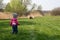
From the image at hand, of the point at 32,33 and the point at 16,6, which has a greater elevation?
the point at 16,6

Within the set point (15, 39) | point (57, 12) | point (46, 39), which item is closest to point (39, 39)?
point (46, 39)

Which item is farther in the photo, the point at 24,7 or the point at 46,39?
the point at 24,7

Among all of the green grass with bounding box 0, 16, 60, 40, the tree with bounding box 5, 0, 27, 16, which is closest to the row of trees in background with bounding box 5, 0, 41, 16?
the tree with bounding box 5, 0, 27, 16

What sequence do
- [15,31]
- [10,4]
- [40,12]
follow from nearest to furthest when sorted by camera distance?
1. [15,31]
2. [40,12]
3. [10,4]

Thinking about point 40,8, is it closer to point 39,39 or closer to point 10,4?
point 10,4

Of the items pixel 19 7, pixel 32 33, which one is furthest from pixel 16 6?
pixel 32 33

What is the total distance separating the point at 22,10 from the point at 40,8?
4417 mm

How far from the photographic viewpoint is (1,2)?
55750 mm

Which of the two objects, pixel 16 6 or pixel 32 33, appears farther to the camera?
pixel 16 6

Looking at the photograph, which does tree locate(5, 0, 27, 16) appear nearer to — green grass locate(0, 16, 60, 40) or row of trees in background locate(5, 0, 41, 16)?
row of trees in background locate(5, 0, 41, 16)

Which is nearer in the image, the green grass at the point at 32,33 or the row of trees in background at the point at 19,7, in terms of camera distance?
the green grass at the point at 32,33

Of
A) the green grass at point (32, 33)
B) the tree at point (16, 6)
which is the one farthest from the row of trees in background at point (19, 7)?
the green grass at point (32, 33)

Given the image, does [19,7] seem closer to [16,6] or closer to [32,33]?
[16,6]

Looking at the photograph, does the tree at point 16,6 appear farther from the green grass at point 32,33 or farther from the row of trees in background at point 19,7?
the green grass at point 32,33
